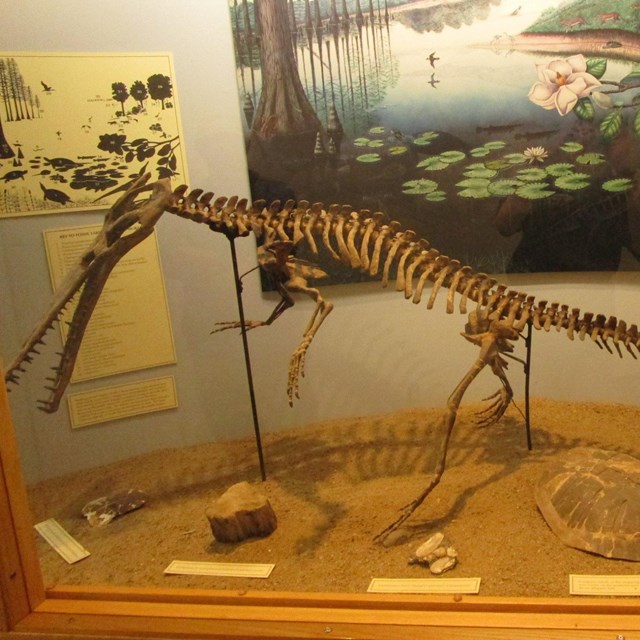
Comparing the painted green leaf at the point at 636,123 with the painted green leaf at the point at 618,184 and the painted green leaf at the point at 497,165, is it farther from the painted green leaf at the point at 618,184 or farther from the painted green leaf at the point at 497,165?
the painted green leaf at the point at 497,165

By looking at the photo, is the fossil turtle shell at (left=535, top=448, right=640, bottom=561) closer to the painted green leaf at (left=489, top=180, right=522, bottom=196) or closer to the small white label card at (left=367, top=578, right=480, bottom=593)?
the small white label card at (left=367, top=578, right=480, bottom=593)

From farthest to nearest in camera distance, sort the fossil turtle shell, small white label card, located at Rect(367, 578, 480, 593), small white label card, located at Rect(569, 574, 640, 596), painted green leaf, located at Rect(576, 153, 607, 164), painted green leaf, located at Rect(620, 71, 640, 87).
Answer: painted green leaf, located at Rect(576, 153, 607, 164), painted green leaf, located at Rect(620, 71, 640, 87), the fossil turtle shell, small white label card, located at Rect(367, 578, 480, 593), small white label card, located at Rect(569, 574, 640, 596)

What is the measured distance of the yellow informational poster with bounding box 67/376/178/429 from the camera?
3049mm

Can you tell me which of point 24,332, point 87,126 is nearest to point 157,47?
point 87,126

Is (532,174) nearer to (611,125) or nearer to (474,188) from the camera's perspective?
(474,188)

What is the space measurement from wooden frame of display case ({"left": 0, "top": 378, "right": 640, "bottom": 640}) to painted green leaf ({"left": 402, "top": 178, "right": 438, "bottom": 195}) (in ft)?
6.34

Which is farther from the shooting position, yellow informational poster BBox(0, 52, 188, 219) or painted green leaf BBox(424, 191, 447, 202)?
painted green leaf BBox(424, 191, 447, 202)

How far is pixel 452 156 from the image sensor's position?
3.11 metres

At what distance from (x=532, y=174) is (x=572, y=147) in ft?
0.67

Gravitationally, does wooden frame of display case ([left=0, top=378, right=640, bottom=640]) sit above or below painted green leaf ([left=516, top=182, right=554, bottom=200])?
below

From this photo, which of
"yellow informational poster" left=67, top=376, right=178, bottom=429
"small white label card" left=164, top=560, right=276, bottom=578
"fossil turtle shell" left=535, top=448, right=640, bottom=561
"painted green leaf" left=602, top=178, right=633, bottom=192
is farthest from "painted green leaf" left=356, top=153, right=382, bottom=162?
"small white label card" left=164, top=560, right=276, bottom=578

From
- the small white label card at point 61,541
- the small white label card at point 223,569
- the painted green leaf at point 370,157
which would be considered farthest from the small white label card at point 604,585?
the painted green leaf at point 370,157

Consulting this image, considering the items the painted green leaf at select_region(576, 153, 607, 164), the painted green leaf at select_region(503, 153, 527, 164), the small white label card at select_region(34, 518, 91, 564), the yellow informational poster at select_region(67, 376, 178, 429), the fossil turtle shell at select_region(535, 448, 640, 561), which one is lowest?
the small white label card at select_region(34, 518, 91, 564)

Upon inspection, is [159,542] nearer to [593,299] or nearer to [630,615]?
[630,615]
